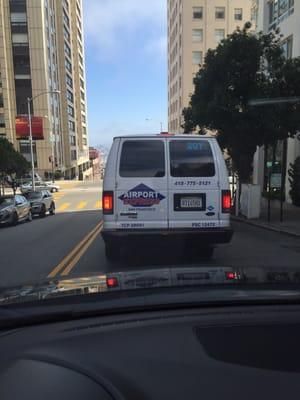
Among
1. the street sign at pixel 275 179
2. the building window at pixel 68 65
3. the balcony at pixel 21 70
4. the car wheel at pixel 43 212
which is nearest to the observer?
the street sign at pixel 275 179

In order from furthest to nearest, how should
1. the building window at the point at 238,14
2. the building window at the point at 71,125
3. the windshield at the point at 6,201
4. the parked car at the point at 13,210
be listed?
1. the building window at the point at 71,125
2. the building window at the point at 238,14
3. the windshield at the point at 6,201
4. the parked car at the point at 13,210

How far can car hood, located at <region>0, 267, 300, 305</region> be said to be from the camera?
2.32 m

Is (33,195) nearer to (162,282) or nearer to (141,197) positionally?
(141,197)

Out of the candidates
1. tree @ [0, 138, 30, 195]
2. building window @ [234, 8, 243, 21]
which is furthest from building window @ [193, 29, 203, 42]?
tree @ [0, 138, 30, 195]

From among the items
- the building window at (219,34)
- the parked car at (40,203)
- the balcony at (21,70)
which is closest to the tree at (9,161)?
the parked car at (40,203)

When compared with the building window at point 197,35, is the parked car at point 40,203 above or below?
below

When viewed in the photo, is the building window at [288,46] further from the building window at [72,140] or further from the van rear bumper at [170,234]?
the building window at [72,140]

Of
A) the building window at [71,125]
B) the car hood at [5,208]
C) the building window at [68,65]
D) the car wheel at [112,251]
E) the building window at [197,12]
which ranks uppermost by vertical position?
the building window at [197,12]

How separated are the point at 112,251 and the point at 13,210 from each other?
11304 mm

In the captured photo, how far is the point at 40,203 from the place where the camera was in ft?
78.2

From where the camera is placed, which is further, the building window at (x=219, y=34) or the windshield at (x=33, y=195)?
the building window at (x=219, y=34)

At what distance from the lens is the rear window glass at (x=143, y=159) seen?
759 centimetres

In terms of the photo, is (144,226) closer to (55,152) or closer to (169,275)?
(169,275)

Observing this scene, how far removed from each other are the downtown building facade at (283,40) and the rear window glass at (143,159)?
12016 mm
